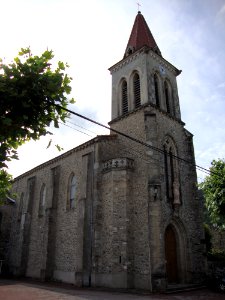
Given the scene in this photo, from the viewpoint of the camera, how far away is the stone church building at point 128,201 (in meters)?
16.6

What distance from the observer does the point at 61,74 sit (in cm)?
724

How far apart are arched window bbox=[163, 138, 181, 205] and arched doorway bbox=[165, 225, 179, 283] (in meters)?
2.01

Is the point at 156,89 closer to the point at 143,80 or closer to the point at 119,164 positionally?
the point at 143,80

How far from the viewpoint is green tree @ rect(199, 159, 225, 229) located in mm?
14196

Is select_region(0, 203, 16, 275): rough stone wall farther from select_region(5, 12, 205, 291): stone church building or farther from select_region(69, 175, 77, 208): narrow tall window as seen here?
select_region(69, 175, 77, 208): narrow tall window

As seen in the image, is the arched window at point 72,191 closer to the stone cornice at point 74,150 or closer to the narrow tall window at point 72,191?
the narrow tall window at point 72,191

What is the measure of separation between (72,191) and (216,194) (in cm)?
1167

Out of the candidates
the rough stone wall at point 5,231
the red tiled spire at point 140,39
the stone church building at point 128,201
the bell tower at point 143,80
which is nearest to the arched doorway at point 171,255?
the stone church building at point 128,201

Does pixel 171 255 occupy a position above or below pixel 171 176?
below

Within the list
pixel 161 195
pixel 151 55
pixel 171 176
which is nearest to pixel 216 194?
pixel 161 195

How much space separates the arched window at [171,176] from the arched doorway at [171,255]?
6.59 ft

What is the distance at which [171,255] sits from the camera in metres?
18.2

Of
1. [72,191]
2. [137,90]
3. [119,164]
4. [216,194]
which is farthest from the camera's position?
[137,90]

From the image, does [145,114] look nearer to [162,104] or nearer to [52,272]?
[162,104]
